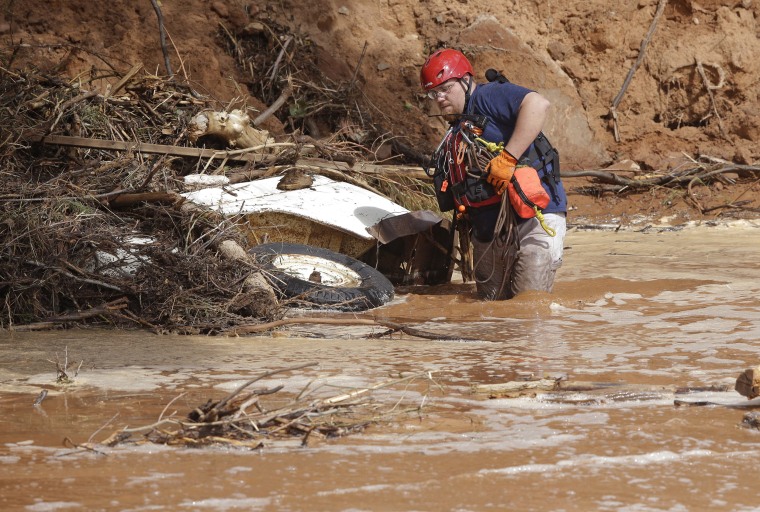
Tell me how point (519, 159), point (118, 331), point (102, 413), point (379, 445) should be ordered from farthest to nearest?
point (519, 159), point (118, 331), point (102, 413), point (379, 445)

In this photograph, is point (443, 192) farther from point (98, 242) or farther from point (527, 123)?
point (98, 242)

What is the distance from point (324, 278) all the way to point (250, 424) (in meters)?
3.87

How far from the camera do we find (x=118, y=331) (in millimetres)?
5277

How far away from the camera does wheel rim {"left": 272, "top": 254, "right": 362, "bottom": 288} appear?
680cm

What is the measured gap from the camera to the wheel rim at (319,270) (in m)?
6.80

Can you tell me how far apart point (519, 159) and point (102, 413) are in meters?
3.68

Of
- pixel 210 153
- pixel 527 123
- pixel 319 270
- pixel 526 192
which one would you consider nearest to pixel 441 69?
pixel 527 123

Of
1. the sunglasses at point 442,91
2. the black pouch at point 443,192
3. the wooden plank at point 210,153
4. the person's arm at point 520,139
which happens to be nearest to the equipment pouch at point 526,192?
the person's arm at point 520,139

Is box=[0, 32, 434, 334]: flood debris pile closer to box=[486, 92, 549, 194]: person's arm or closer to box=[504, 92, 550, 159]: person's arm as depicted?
box=[486, 92, 549, 194]: person's arm

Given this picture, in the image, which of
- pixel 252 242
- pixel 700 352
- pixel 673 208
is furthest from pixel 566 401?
pixel 673 208

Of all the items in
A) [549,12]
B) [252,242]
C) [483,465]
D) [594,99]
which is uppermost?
[549,12]

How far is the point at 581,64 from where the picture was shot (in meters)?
13.9

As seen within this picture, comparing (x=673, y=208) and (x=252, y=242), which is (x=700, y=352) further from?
(x=673, y=208)

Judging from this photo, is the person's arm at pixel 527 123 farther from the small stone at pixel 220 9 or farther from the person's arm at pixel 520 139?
the small stone at pixel 220 9
